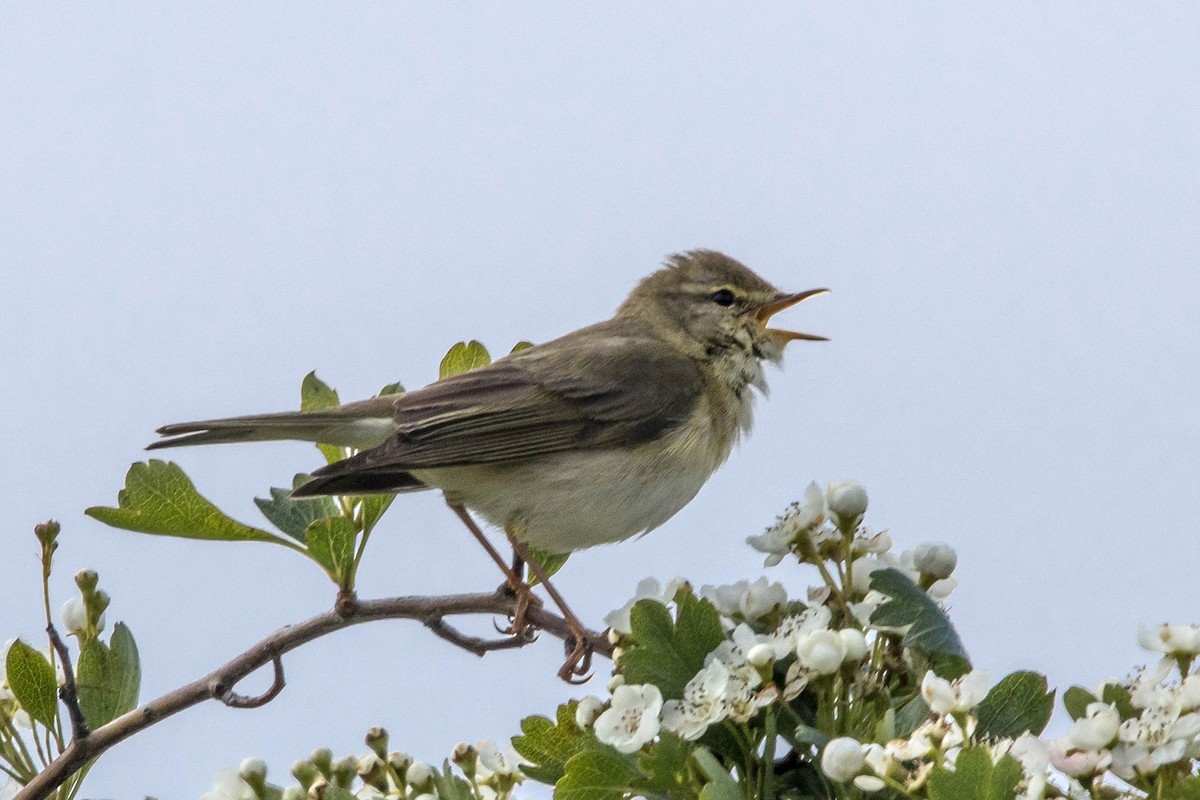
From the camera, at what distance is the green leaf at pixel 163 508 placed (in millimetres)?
2896

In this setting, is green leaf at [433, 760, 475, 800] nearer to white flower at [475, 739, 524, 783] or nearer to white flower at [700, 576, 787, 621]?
white flower at [475, 739, 524, 783]

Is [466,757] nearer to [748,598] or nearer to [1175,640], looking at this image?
[748,598]

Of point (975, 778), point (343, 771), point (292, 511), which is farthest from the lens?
point (292, 511)

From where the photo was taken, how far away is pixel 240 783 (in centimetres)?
242

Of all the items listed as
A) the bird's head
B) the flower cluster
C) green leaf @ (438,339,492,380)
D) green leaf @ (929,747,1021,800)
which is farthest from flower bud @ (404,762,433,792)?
the bird's head

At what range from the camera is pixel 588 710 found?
6.32 ft

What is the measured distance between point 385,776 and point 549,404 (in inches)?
84.9

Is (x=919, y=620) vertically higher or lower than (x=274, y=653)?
lower

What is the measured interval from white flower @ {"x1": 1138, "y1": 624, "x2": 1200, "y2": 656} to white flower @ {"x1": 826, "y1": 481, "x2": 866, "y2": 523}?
1.56 feet

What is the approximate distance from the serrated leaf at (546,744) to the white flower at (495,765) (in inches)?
8.3

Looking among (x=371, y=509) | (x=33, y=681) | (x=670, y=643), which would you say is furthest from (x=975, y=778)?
(x=371, y=509)

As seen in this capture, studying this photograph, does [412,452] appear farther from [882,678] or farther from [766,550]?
[882,678]

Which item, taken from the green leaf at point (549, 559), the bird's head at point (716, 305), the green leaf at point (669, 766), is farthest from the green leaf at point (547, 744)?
the bird's head at point (716, 305)

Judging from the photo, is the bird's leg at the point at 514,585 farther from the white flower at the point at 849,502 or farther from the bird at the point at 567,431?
the white flower at the point at 849,502
